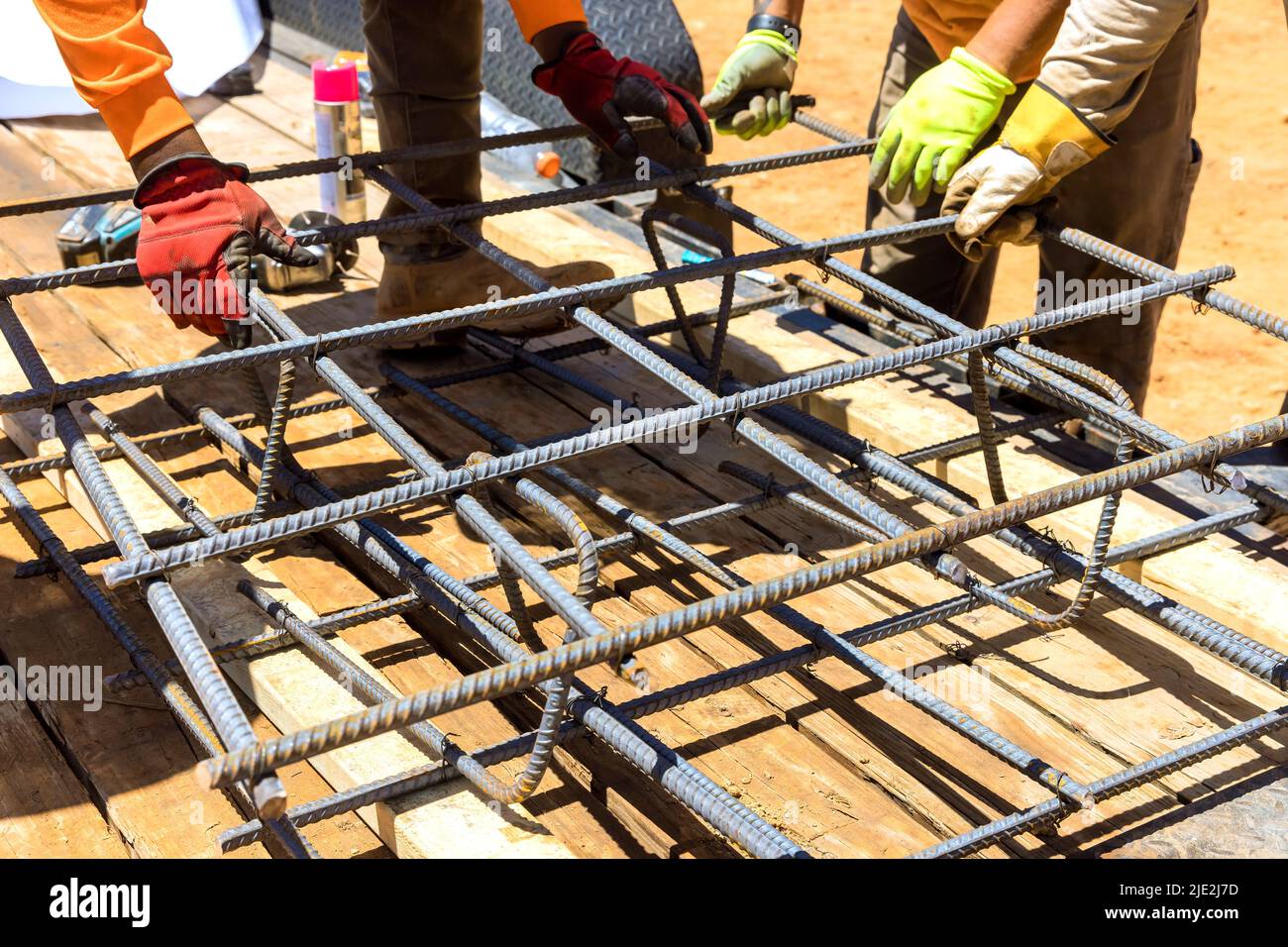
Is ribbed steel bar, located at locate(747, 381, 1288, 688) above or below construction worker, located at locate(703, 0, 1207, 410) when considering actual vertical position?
below

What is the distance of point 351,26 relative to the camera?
6.24m

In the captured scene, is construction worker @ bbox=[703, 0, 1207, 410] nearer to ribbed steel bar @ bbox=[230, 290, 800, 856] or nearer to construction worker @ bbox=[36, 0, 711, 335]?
construction worker @ bbox=[36, 0, 711, 335]

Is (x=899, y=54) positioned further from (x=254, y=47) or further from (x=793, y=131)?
(x=793, y=131)

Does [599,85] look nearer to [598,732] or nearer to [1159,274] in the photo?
[1159,274]

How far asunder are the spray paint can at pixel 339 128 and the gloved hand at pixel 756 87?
1.45m

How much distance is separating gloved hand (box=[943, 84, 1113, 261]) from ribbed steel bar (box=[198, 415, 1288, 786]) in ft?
2.93

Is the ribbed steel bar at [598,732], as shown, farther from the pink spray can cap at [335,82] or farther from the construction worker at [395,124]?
the pink spray can cap at [335,82]

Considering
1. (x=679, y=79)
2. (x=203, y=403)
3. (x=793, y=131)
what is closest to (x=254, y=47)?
(x=679, y=79)

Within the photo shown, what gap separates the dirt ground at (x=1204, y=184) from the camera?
249 inches

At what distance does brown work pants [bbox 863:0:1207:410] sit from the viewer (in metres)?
3.63

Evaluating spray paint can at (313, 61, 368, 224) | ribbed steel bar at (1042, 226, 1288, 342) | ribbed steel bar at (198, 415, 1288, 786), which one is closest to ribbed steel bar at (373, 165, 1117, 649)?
ribbed steel bar at (198, 415, 1288, 786)

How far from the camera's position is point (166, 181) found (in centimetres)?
263

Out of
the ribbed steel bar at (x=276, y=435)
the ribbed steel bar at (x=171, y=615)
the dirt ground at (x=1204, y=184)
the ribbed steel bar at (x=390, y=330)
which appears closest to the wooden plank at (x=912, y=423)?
the ribbed steel bar at (x=390, y=330)

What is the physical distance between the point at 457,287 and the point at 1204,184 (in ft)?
19.5
